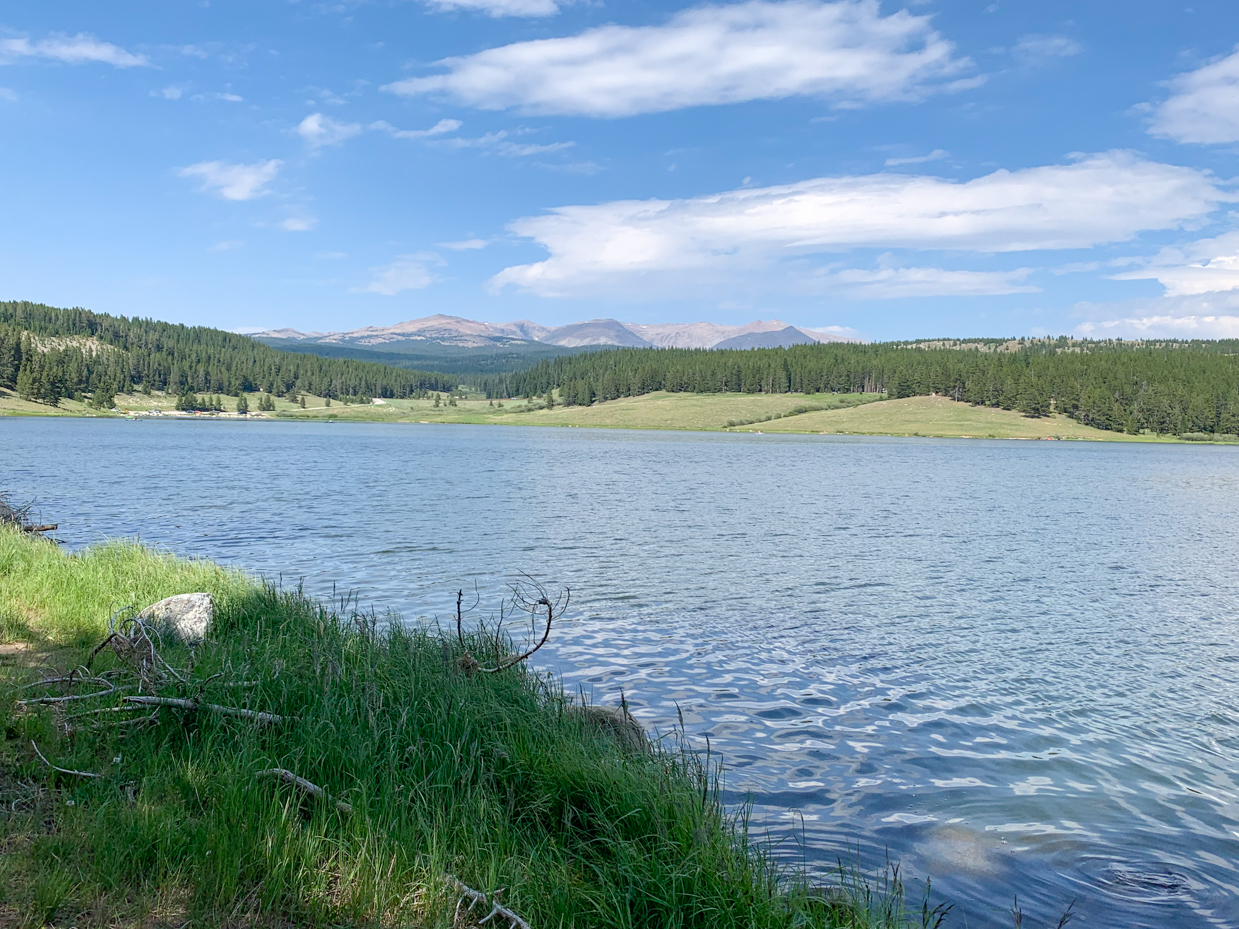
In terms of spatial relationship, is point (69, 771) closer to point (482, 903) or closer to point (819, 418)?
point (482, 903)

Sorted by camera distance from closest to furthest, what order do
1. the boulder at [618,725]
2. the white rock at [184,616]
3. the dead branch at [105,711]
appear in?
the dead branch at [105,711], the boulder at [618,725], the white rock at [184,616]

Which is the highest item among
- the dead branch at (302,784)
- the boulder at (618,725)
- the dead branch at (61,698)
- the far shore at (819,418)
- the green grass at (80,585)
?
the far shore at (819,418)

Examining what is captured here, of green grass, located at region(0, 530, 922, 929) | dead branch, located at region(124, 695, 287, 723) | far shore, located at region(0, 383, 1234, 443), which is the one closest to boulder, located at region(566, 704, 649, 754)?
green grass, located at region(0, 530, 922, 929)

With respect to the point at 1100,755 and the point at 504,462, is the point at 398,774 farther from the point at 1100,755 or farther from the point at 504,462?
the point at 504,462

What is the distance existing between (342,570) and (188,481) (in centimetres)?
2804

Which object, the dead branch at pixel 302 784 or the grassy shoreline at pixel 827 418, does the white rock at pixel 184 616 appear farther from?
the grassy shoreline at pixel 827 418

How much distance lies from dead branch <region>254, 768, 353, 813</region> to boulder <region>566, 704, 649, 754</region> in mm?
3148

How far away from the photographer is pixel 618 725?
29.7 feet

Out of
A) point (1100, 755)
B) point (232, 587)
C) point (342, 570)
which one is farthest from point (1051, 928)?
point (342, 570)

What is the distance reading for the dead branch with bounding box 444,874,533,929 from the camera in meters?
5.07

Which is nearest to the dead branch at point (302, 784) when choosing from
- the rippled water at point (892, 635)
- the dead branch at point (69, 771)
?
the dead branch at point (69, 771)

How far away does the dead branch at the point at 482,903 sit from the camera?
5.07 metres

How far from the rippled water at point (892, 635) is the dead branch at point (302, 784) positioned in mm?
4315

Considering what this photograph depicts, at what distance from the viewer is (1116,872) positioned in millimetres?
8023
